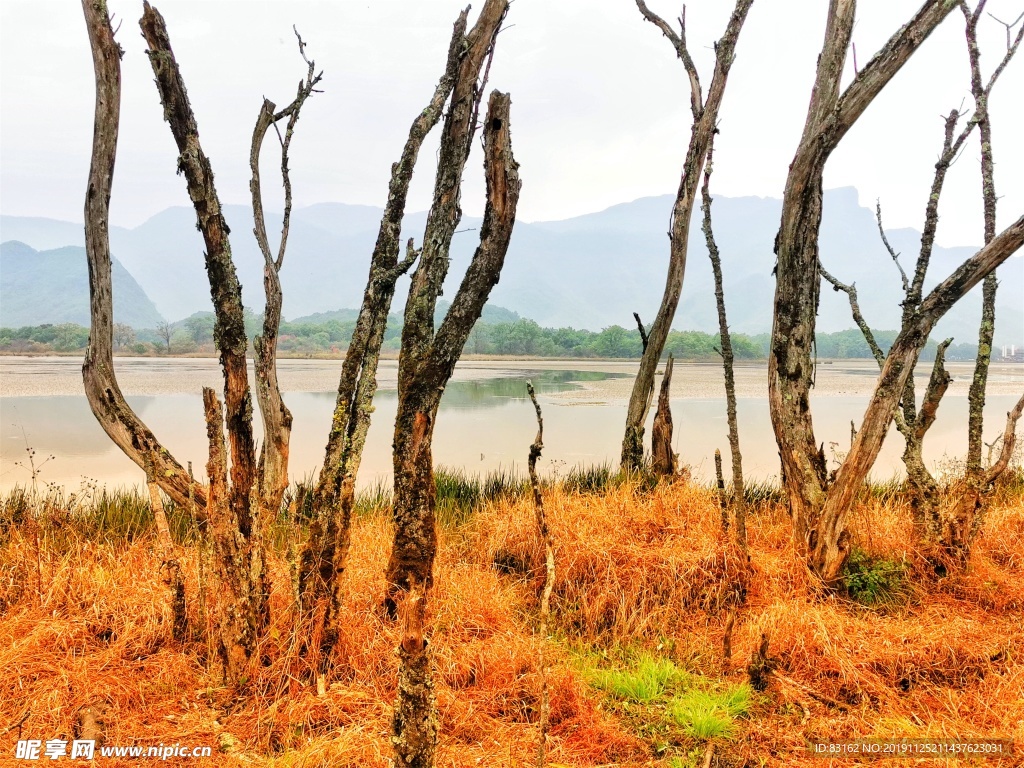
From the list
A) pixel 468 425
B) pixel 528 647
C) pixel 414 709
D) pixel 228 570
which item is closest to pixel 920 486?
pixel 528 647

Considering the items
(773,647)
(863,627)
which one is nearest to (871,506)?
(863,627)

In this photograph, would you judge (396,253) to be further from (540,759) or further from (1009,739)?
(1009,739)

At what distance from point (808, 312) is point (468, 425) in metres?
8.71

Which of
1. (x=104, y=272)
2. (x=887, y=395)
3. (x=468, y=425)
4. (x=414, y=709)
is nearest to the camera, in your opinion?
(x=414, y=709)

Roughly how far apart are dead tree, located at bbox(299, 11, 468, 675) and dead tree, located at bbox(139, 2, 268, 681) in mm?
269

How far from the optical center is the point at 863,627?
3688mm

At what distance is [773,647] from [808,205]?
105 inches

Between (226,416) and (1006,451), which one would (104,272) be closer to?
(226,416)

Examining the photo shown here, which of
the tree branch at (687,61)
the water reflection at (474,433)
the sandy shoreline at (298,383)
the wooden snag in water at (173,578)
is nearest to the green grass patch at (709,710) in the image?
the wooden snag in water at (173,578)

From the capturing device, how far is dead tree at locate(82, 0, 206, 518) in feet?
13.4

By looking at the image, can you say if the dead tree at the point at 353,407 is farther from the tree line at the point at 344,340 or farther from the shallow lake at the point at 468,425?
the tree line at the point at 344,340

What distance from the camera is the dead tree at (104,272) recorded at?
4098mm

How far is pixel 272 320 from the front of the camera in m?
5.57

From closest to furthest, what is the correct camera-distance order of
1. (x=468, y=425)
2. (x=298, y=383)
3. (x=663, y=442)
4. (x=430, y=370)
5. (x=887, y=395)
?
(x=430, y=370), (x=887, y=395), (x=663, y=442), (x=468, y=425), (x=298, y=383)
